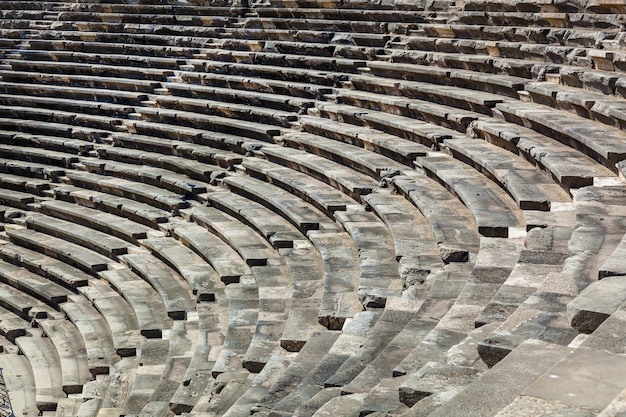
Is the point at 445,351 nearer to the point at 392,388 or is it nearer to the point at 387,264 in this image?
the point at 392,388

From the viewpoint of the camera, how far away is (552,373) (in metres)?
5.45

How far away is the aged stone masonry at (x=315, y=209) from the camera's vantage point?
809cm

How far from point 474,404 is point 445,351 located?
2645 mm

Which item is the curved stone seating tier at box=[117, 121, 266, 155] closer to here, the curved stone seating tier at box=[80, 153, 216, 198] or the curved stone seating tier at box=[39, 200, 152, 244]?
the curved stone seating tier at box=[80, 153, 216, 198]

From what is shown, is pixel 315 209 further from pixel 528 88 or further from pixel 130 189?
pixel 130 189

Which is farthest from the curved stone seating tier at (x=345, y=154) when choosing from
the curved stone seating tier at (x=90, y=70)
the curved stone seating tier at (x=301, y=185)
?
the curved stone seating tier at (x=90, y=70)

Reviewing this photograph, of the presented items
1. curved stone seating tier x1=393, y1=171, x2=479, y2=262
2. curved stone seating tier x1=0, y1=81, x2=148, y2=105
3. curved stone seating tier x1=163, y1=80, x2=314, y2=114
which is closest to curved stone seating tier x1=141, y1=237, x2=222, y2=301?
curved stone seating tier x1=393, y1=171, x2=479, y2=262

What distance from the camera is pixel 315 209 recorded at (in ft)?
53.9

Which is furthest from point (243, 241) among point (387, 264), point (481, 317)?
point (481, 317)

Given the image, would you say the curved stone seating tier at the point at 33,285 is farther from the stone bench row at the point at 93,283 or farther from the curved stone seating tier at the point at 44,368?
the curved stone seating tier at the point at 44,368

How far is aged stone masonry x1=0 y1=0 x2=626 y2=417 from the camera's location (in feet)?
26.5

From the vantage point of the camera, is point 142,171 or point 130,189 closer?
point 130,189

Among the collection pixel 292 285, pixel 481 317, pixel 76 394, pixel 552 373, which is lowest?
pixel 76 394

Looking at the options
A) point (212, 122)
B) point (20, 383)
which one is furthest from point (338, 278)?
point (212, 122)
